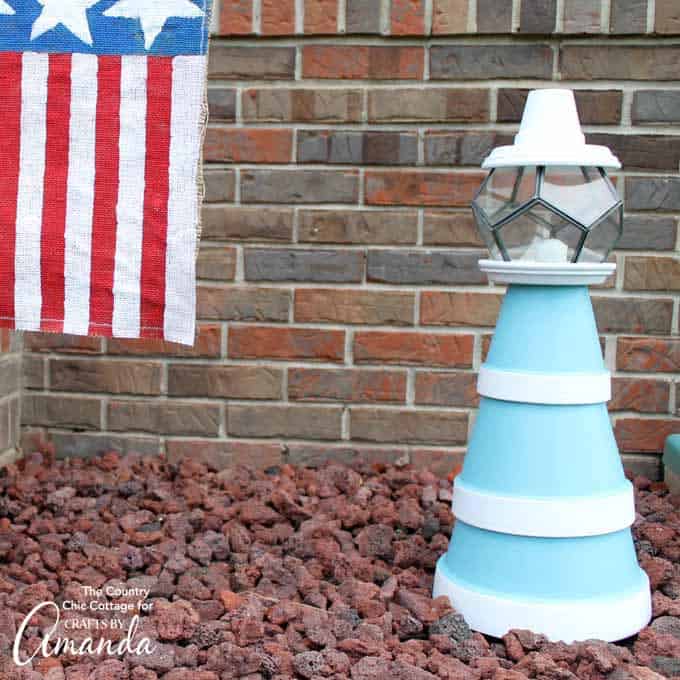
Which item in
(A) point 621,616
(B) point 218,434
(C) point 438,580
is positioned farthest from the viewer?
(B) point 218,434

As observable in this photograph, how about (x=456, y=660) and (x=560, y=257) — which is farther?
(x=560, y=257)

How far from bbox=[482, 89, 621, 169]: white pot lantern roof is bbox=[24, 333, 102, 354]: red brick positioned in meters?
1.57

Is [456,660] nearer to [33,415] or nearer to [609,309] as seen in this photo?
[609,309]

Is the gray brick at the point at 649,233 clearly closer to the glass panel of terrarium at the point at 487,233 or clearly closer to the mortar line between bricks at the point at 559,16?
the mortar line between bricks at the point at 559,16

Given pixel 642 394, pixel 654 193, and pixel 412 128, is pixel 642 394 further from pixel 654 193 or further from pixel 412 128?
pixel 412 128

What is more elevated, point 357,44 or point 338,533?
point 357,44

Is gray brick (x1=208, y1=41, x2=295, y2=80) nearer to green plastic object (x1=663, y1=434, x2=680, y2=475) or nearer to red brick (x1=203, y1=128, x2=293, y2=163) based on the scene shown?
red brick (x1=203, y1=128, x2=293, y2=163)

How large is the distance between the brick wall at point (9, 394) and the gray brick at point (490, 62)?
59.8 inches

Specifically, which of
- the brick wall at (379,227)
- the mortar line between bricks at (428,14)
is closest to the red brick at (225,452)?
the brick wall at (379,227)

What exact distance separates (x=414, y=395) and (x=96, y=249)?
1215 mm

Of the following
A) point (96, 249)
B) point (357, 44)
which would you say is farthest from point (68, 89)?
point (357, 44)

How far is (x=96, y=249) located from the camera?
2.16 m

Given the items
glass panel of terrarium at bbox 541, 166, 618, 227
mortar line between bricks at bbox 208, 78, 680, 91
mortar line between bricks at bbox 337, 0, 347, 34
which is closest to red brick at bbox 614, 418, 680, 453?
mortar line between bricks at bbox 208, 78, 680, 91

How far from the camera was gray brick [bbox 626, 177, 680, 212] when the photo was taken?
9.56ft
